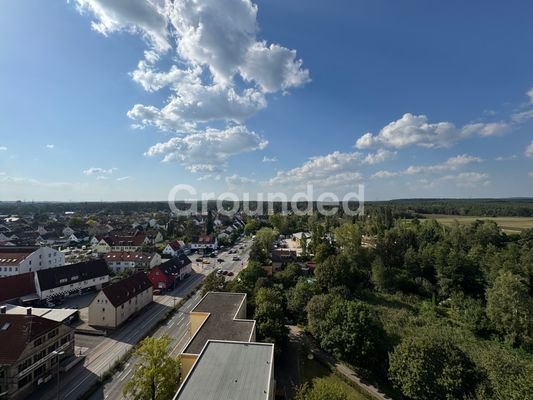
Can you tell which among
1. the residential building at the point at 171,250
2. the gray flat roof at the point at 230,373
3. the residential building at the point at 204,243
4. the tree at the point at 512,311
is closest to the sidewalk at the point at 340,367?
the gray flat roof at the point at 230,373

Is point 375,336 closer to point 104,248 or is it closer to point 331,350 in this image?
point 331,350

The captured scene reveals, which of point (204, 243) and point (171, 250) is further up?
point (204, 243)

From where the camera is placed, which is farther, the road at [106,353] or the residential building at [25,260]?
the residential building at [25,260]

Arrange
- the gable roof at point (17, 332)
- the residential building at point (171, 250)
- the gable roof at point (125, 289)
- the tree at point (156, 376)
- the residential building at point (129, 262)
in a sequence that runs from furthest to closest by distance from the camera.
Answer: the residential building at point (171, 250) → the residential building at point (129, 262) → the gable roof at point (125, 289) → the gable roof at point (17, 332) → the tree at point (156, 376)

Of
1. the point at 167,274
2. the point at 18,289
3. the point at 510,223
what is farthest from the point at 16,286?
the point at 510,223

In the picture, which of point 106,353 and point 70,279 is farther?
point 70,279

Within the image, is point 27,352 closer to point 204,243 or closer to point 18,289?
point 18,289

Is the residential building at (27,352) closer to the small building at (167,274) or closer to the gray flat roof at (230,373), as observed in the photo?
the gray flat roof at (230,373)
